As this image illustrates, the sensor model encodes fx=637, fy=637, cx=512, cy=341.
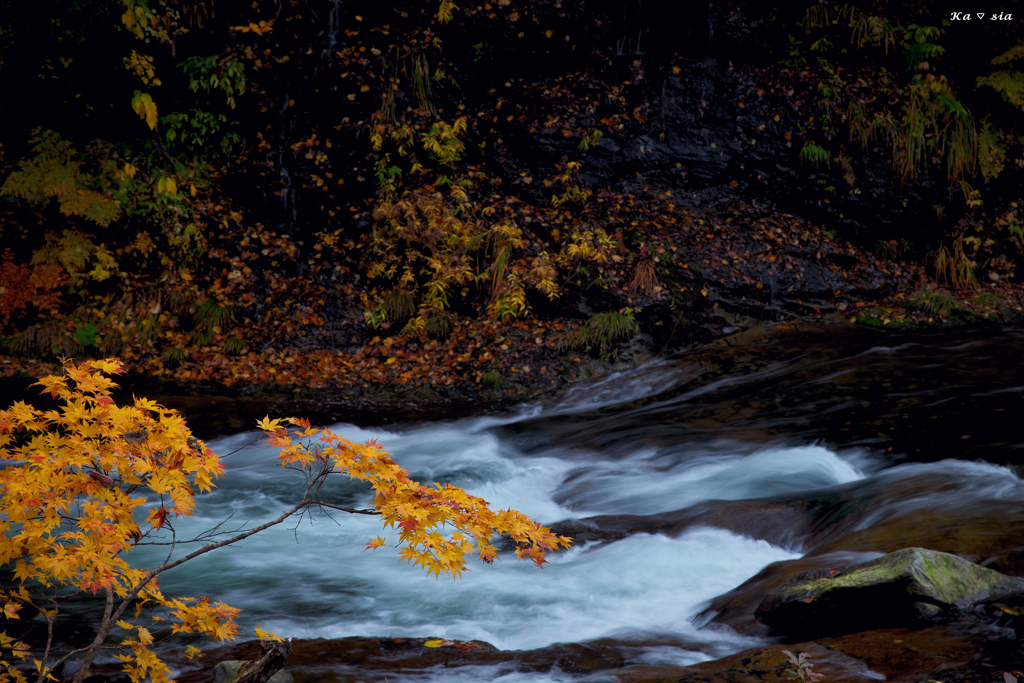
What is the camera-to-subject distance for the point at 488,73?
10586mm

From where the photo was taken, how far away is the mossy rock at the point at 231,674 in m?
2.64

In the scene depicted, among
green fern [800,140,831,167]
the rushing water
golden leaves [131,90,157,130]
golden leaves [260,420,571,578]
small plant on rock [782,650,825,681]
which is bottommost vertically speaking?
the rushing water

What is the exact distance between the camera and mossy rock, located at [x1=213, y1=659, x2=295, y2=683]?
8.67 feet

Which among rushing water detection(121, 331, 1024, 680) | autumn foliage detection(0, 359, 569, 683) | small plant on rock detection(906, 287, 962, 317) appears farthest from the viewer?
small plant on rock detection(906, 287, 962, 317)

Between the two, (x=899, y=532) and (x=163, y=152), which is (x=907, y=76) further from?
(x=163, y=152)

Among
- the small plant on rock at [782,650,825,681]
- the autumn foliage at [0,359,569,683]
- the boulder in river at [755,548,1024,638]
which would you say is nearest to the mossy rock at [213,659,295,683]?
the autumn foliage at [0,359,569,683]

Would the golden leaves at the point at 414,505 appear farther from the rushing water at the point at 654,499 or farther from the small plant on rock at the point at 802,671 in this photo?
the small plant on rock at the point at 802,671

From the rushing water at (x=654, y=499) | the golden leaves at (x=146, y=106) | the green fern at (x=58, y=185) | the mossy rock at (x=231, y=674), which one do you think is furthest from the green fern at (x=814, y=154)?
the green fern at (x=58, y=185)

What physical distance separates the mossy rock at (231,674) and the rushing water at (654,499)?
0.69m

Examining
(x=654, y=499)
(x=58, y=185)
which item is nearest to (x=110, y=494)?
(x=654, y=499)

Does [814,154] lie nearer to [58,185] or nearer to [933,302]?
[933,302]

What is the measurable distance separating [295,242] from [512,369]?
404cm

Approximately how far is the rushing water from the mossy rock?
0.69 metres

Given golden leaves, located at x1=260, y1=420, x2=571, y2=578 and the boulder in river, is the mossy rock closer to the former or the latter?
Answer: golden leaves, located at x1=260, y1=420, x2=571, y2=578
